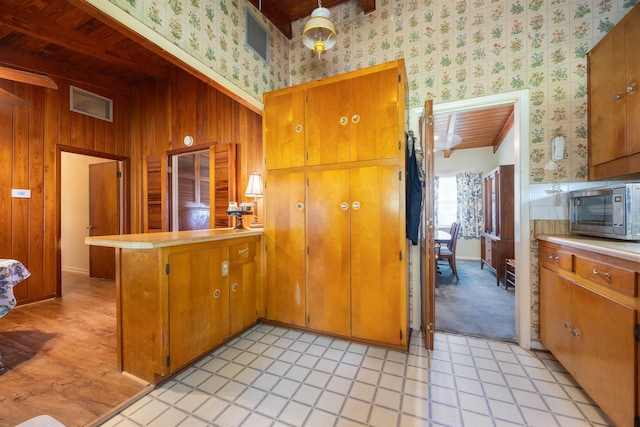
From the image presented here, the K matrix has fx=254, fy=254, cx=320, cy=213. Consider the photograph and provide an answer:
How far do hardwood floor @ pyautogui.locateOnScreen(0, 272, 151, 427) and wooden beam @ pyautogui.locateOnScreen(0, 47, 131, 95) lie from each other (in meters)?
3.09

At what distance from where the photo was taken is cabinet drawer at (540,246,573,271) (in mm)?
1697

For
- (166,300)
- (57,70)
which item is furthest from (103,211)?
(166,300)

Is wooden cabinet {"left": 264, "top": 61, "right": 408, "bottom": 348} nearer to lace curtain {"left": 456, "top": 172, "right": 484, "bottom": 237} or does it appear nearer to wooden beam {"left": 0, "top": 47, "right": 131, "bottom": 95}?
wooden beam {"left": 0, "top": 47, "right": 131, "bottom": 95}

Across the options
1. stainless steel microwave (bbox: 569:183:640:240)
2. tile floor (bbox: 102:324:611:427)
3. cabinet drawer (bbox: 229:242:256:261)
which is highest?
stainless steel microwave (bbox: 569:183:640:240)

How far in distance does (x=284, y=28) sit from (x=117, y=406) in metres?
3.70

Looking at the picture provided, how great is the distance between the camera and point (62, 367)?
188cm

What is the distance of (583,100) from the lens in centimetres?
201

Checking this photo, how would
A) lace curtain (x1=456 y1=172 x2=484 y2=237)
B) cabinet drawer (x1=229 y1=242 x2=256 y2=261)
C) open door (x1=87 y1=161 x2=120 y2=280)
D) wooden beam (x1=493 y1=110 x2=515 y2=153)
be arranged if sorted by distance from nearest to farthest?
cabinet drawer (x1=229 y1=242 x2=256 y2=261)
open door (x1=87 y1=161 x2=120 y2=280)
wooden beam (x1=493 y1=110 x2=515 y2=153)
lace curtain (x1=456 y1=172 x2=484 y2=237)

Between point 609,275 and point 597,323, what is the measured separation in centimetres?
30

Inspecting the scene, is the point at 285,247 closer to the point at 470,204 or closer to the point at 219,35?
the point at 219,35

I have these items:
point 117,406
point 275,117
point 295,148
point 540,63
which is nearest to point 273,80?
point 275,117

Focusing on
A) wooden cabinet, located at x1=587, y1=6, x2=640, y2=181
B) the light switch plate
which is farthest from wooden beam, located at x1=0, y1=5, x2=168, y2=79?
wooden cabinet, located at x1=587, y1=6, x2=640, y2=181

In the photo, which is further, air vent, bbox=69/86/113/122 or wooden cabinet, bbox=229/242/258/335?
air vent, bbox=69/86/113/122

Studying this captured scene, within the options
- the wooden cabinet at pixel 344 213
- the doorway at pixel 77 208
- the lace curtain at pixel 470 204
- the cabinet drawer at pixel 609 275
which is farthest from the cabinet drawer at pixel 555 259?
the doorway at pixel 77 208
